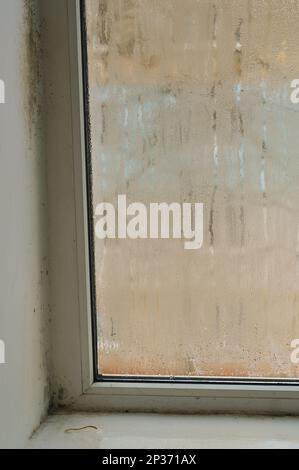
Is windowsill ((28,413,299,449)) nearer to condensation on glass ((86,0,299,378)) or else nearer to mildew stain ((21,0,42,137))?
condensation on glass ((86,0,299,378))

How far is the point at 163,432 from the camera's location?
38.6 inches

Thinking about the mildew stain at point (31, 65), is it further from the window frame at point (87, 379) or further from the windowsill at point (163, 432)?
the windowsill at point (163, 432)

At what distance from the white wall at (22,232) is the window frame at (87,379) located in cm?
4

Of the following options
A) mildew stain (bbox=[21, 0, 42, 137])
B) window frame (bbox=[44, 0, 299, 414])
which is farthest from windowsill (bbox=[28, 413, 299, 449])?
mildew stain (bbox=[21, 0, 42, 137])

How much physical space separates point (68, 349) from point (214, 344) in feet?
0.88

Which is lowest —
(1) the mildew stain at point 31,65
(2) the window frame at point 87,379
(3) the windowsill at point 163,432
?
(3) the windowsill at point 163,432

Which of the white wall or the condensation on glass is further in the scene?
the condensation on glass

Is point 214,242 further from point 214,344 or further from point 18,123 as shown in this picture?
point 18,123

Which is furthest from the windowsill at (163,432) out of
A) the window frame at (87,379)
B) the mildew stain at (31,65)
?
the mildew stain at (31,65)

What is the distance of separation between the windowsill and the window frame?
21mm

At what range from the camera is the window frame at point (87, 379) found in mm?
1007

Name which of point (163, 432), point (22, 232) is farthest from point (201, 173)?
point (163, 432)

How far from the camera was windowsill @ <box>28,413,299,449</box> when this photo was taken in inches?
37.0

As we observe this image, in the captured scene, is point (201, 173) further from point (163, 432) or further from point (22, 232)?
point (163, 432)
